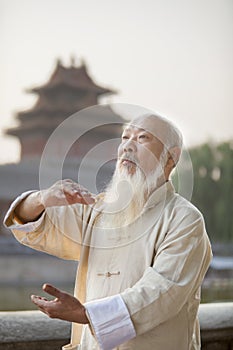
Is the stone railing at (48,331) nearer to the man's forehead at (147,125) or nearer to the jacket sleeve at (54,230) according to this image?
the jacket sleeve at (54,230)

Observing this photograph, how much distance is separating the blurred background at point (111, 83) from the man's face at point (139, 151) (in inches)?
322

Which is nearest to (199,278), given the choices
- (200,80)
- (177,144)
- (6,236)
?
(177,144)

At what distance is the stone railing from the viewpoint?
1502 mm

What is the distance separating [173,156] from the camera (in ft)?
4.09

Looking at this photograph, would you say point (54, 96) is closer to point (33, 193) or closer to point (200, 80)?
point (200, 80)

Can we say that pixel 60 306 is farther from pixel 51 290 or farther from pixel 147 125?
pixel 147 125

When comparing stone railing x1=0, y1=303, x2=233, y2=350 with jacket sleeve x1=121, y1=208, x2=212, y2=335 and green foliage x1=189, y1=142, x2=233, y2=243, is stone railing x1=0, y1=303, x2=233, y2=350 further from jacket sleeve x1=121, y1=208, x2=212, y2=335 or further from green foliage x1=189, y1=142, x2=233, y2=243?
green foliage x1=189, y1=142, x2=233, y2=243

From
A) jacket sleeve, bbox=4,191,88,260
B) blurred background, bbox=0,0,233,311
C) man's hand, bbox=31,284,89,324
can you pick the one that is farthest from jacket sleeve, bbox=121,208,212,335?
blurred background, bbox=0,0,233,311

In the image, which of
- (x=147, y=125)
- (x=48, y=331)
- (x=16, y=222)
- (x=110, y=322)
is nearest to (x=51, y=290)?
(x=110, y=322)

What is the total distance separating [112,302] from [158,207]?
9.5 inches

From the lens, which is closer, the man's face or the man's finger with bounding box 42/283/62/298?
the man's finger with bounding box 42/283/62/298

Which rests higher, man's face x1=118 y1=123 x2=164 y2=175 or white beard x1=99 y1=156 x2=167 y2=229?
man's face x1=118 y1=123 x2=164 y2=175

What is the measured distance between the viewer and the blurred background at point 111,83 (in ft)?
32.9

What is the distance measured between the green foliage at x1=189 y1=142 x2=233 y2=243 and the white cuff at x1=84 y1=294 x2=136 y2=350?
31.8 ft
